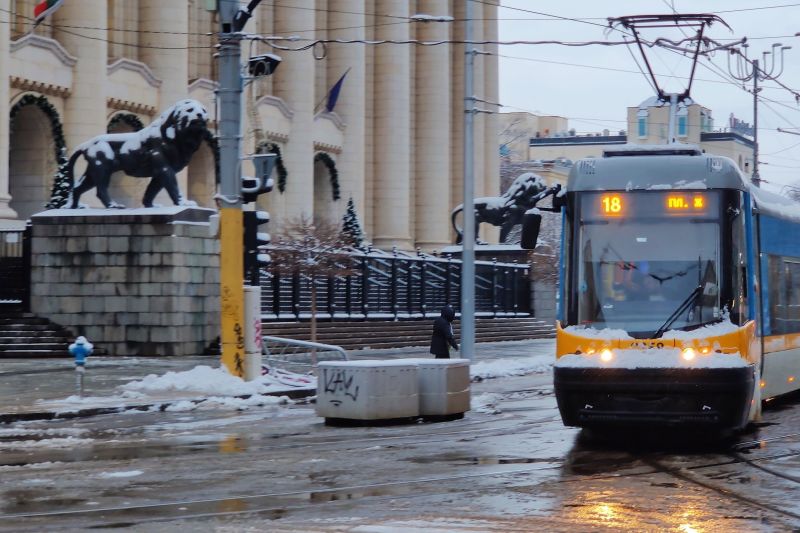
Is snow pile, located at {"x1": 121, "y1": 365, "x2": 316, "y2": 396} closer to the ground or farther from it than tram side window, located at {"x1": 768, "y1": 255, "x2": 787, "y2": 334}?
closer to the ground

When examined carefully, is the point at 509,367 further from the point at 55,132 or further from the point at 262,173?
the point at 55,132

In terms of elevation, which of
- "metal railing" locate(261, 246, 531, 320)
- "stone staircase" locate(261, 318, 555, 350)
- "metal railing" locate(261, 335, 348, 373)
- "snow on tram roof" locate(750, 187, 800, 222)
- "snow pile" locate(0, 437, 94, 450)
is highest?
"snow on tram roof" locate(750, 187, 800, 222)

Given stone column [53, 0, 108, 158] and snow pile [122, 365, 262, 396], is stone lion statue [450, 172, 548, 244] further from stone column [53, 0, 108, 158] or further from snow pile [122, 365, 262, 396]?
snow pile [122, 365, 262, 396]

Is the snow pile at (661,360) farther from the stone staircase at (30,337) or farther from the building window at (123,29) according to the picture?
the building window at (123,29)

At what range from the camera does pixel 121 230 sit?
32.1 m

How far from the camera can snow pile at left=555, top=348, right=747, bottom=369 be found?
49.6 feet

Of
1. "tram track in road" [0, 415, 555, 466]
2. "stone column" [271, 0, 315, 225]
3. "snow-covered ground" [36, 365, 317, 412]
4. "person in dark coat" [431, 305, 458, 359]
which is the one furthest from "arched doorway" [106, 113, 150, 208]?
"tram track in road" [0, 415, 555, 466]

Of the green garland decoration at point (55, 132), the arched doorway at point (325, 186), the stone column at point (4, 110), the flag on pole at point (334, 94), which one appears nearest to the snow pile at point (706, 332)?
the stone column at point (4, 110)

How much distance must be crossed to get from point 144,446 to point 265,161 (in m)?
8.83

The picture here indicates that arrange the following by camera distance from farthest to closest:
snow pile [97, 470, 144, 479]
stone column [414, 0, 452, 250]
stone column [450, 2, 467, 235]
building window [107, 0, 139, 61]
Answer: stone column [450, 2, 467, 235]
stone column [414, 0, 452, 250]
building window [107, 0, 139, 61]
snow pile [97, 470, 144, 479]

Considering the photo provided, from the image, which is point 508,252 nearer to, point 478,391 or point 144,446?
point 478,391

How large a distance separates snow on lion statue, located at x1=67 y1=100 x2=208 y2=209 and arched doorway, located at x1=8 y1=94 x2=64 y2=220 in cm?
1264

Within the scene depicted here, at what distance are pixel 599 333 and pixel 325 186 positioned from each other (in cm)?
5137

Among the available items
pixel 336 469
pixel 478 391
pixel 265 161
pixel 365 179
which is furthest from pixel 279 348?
pixel 365 179
